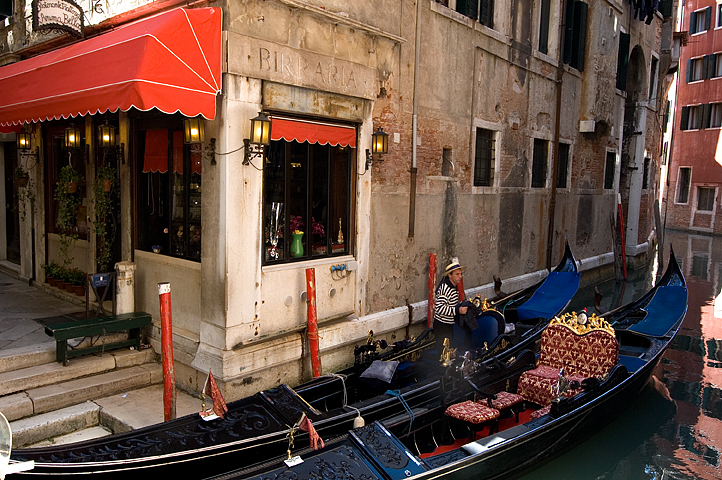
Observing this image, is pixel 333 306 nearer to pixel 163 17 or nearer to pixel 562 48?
pixel 163 17

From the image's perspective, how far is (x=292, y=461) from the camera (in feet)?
10.8

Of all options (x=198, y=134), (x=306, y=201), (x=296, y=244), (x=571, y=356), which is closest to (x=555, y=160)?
(x=571, y=356)

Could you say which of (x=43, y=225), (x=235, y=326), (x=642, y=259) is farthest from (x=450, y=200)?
(x=642, y=259)

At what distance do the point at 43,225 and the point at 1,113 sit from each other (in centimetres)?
270

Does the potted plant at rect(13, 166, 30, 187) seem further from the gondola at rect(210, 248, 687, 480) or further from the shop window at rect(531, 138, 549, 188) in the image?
the shop window at rect(531, 138, 549, 188)

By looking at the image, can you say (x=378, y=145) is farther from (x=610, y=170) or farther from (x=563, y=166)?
(x=610, y=170)

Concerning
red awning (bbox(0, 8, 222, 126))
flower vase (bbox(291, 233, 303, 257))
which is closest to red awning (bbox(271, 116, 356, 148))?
red awning (bbox(0, 8, 222, 126))

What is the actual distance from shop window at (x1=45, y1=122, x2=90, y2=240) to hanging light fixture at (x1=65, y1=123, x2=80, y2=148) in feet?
0.99

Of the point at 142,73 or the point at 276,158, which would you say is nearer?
the point at 142,73

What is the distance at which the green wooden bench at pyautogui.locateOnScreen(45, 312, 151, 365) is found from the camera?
4.83 metres

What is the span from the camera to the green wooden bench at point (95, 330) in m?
4.83

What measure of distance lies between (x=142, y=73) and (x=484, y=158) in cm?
588

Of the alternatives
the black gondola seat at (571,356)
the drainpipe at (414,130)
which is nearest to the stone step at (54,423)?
the black gondola seat at (571,356)

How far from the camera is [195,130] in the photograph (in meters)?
4.74
